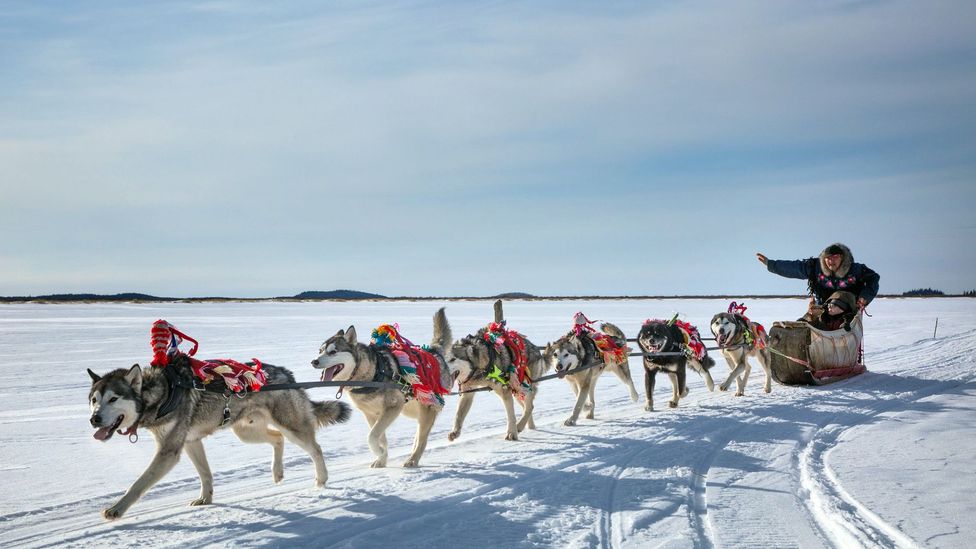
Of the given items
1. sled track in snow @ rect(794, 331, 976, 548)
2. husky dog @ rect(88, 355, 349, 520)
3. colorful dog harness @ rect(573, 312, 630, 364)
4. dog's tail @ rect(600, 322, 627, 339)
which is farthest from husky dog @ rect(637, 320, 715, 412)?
husky dog @ rect(88, 355, 349, 520)

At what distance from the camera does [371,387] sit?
21.6 feet

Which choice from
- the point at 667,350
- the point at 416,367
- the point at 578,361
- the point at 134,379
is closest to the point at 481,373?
the point at 416,367

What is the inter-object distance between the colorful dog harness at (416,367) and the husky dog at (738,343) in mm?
6083

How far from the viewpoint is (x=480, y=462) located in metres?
6.68

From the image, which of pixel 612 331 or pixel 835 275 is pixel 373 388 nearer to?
pixel 612 331

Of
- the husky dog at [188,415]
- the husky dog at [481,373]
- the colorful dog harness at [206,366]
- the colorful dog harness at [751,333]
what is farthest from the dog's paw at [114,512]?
the colorful dog harness at [751,333]

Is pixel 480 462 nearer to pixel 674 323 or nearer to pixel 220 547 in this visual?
pixel 220 547

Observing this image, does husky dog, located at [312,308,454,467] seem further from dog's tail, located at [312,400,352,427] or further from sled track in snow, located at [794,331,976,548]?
sled track in snow, located at [794,331,976,548]

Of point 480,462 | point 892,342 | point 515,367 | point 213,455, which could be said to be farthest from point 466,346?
point 892,342

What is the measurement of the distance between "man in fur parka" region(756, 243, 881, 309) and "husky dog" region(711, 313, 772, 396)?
1703 millimetres

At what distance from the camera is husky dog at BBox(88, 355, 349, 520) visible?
4.94 meters

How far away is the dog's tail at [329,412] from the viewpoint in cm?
616

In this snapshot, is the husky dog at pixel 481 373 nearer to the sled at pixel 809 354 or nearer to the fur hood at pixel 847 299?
the sled at pixel 809 354

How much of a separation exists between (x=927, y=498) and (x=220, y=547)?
4830 millimetres
